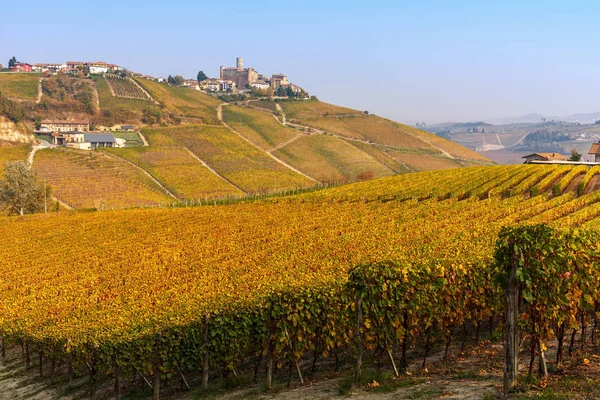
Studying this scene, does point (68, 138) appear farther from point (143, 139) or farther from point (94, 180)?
point (94, 180)

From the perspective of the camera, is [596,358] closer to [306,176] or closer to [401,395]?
[401,395]

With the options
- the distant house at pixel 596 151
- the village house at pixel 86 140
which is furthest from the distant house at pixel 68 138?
the distant house at pixel 596 151

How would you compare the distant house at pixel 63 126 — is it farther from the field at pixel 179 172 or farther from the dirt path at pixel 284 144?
the dirt path at pixel 284 144

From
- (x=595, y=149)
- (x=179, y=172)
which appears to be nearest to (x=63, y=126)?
(x=179, y=172)

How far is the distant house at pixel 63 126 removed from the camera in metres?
176

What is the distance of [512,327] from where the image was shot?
41.6ft

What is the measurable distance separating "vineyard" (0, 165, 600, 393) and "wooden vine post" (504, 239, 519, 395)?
0.83 ft

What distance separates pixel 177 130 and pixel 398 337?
6682 inches

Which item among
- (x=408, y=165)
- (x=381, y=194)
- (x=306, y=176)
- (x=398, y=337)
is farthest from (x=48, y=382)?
(x=408, y=165)

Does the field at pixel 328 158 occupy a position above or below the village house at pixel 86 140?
below

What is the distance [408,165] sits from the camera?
569 ft

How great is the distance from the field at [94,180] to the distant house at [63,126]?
1485 inches

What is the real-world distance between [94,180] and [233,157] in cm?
4774

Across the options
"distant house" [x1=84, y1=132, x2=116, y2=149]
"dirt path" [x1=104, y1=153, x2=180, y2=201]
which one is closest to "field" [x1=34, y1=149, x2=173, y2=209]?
"dirt path" [x1=104, y1=153, x2=180, y2=201]
